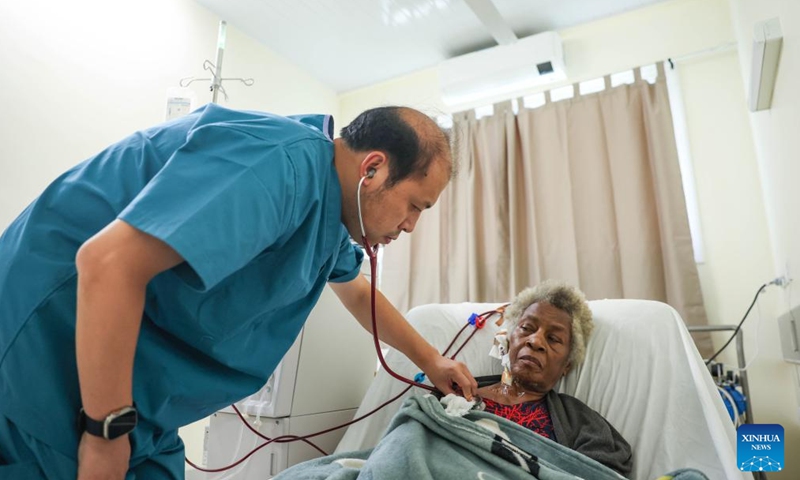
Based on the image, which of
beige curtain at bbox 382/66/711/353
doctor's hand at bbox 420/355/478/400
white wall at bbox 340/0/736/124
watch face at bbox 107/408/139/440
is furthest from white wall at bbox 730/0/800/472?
watch face at bbox 107/408/139/440

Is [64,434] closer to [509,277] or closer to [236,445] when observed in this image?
[236,445]

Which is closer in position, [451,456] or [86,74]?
[451,456]

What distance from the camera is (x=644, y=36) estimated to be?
2.69 meters

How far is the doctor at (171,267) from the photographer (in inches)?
24.3

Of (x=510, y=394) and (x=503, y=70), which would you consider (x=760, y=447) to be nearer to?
Answer: (x=510, y=394)

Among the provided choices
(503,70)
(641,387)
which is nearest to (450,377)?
(641,387)

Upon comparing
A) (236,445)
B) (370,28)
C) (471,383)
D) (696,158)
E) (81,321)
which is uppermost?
(370,28)

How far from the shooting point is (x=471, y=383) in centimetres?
135

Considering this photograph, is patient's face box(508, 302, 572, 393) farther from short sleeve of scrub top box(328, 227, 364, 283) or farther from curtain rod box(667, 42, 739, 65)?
curtain rod box(667, 42, 739, 65)

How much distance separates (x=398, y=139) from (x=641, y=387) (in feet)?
3.47

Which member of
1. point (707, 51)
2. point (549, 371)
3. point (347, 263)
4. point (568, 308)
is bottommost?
point (549, 371)

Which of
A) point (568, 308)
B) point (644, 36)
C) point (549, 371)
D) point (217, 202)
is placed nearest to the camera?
point (217, 202)

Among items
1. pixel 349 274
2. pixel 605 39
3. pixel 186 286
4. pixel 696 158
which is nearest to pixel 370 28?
pixel 605 39

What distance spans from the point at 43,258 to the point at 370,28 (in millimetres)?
2541
